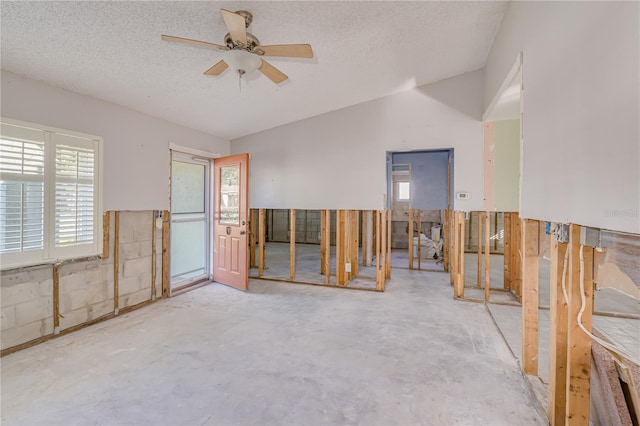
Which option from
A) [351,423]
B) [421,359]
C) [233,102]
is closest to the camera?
[351,423]

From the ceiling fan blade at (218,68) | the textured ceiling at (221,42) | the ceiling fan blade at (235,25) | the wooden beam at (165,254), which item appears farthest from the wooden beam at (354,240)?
the ceiling fan blade at (235,25)

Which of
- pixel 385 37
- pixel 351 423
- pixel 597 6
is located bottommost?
pixel 351 423

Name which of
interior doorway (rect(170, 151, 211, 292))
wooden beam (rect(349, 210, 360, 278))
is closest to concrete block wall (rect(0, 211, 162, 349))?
interior doorway (rect(170, 151, 211, 292))

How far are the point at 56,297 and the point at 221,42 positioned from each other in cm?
299

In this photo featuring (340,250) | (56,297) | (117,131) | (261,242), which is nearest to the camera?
(56,297)

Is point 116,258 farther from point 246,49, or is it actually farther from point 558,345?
point 558,345

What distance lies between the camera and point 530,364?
87.9 inches

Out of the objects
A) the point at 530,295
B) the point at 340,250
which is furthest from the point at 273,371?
the point at 340,250

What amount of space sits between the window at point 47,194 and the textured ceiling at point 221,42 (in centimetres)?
59

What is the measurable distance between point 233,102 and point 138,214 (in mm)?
1915

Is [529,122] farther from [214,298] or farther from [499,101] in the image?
[214,298]

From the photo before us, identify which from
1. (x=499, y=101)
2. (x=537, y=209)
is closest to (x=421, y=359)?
(x=537, y=209)

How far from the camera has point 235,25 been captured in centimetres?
177

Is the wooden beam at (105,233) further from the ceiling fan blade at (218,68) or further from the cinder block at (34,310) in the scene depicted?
the ceiling fan blade at (218,68)
